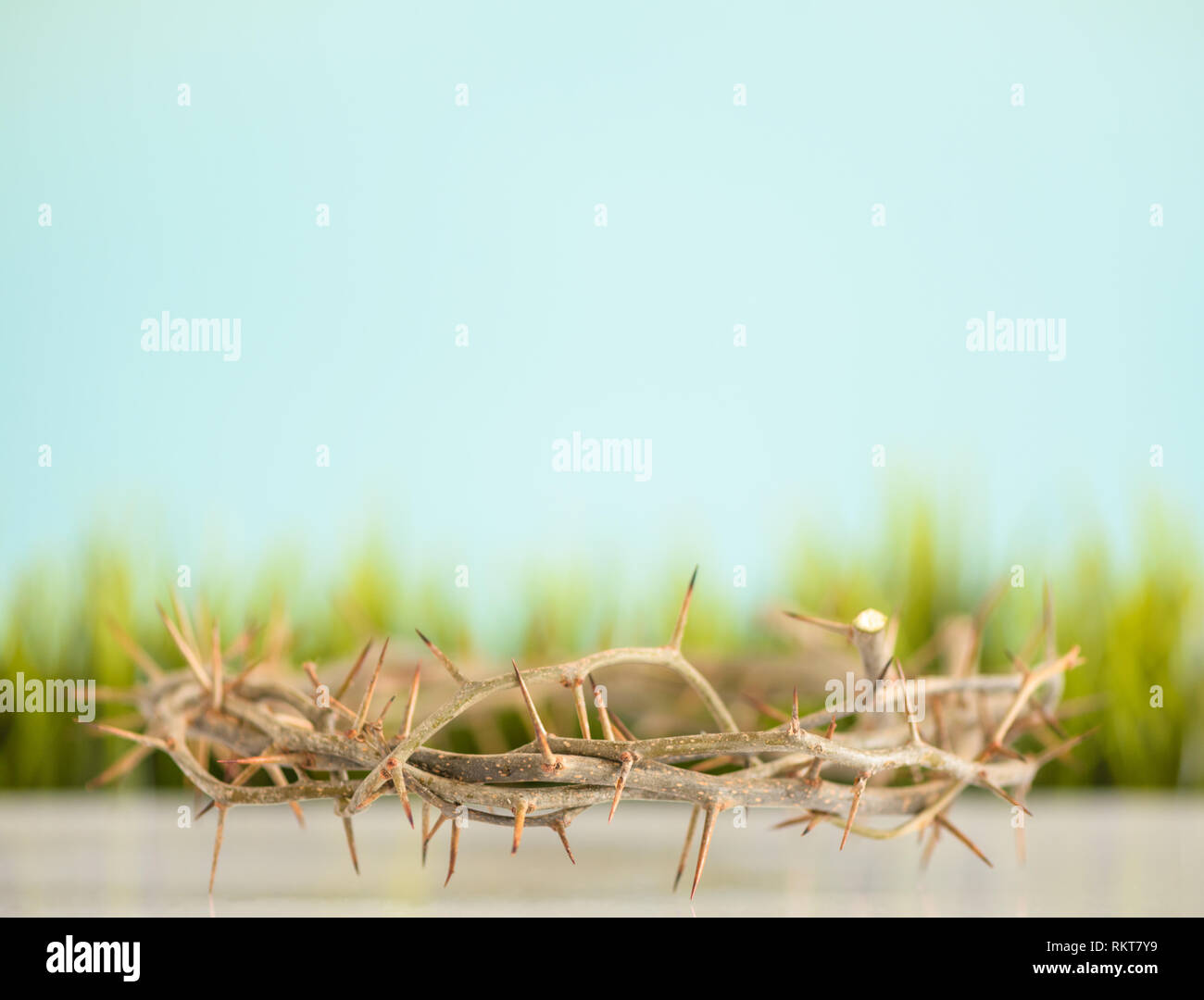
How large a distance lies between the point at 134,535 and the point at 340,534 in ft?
0.95

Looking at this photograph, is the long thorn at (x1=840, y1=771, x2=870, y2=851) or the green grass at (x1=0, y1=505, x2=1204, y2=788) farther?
the green grass at (x1=0, y1=505, x2=1204, y2=788)

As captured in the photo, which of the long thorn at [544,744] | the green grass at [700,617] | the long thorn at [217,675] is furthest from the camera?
the green grass at [700,617]

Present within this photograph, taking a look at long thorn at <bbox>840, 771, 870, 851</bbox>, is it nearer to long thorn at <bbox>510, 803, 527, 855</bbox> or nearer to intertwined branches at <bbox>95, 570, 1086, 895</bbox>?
intertwined branches at <bbox>95, 570, 1086, 895</bbox>

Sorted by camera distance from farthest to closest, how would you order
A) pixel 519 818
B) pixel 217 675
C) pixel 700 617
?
1. pixel 700 617
2. pixel 217 675
3. pixel 519 818

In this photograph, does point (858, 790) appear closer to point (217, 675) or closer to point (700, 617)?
point (217, 675)

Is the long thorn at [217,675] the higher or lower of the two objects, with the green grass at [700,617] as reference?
higher

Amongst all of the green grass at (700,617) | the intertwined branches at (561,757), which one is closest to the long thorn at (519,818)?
the intertwined branches at (561,757)

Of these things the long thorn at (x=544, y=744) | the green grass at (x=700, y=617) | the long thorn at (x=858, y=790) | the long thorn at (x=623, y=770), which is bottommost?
the green grass at (x=700, y=617)

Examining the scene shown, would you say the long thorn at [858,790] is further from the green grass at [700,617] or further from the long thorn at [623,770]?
the green grass at [700,617]

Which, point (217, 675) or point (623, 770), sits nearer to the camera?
point (623, 770)

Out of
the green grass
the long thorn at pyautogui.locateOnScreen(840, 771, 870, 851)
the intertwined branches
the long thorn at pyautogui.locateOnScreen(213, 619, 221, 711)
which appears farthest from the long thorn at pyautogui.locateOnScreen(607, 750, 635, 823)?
the green grass

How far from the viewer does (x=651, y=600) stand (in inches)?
63.3

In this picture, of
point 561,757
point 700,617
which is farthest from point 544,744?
point 700,617
